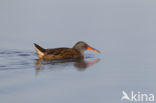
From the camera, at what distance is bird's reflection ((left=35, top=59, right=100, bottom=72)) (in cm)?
1145

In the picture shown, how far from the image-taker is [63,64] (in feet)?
40.2

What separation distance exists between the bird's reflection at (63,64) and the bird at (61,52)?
345mm

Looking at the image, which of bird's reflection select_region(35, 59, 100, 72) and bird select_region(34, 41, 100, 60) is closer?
bird's reflection select_region(35, 59, 100, 72)

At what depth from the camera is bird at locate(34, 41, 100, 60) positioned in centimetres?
1328

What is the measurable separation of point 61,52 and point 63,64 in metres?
1.11

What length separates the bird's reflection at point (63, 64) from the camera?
11445 mm

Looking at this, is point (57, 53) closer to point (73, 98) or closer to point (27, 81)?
point (27, 81)

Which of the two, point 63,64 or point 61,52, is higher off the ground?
point 61,52

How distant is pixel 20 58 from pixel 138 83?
4.93 m

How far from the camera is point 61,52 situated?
43.7ft

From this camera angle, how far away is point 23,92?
8.52 m

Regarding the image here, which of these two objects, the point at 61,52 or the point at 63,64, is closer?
the point at 63,64

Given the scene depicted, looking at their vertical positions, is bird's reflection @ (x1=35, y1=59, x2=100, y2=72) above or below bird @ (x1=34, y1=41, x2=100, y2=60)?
below

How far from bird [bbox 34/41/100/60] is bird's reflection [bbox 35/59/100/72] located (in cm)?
34
